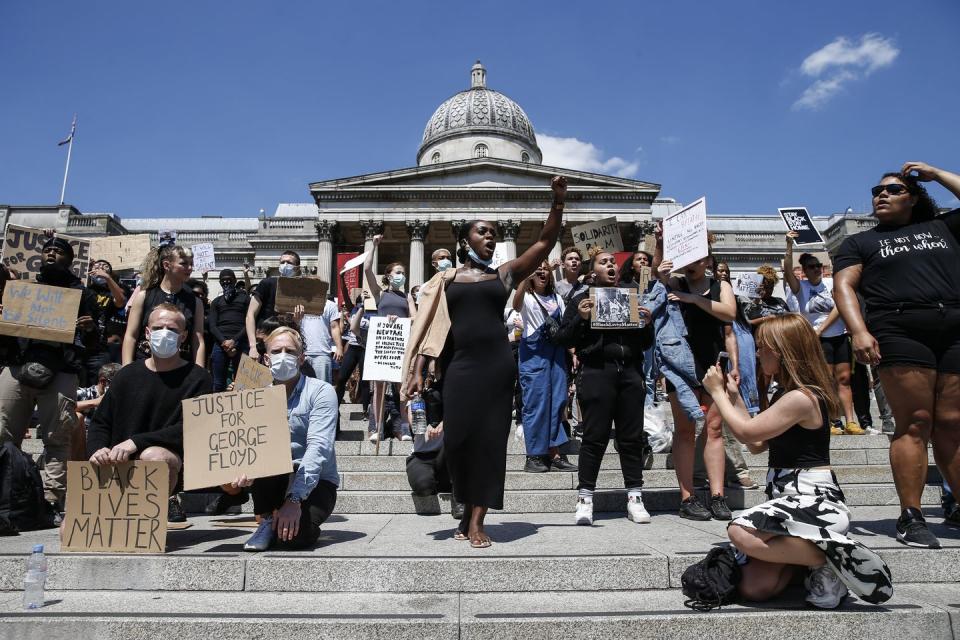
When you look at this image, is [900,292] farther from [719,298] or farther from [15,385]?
[15,385]

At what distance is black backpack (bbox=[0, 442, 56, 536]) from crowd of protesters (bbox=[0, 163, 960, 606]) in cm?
57

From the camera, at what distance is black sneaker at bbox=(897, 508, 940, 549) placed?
3.51 meters

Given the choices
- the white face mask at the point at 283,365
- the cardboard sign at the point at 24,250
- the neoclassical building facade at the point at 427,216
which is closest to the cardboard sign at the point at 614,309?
the white face mask at the point at 283,365

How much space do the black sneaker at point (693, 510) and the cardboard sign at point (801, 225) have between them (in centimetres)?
524

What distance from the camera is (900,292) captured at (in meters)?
3.96

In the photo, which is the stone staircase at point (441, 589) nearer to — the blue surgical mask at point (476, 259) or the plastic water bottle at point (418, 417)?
the plastic water bottle at point (418, 417)

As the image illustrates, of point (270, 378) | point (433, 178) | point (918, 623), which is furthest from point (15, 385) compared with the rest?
point (433, 178)

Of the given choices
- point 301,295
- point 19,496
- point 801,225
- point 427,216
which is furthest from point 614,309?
point 427,216

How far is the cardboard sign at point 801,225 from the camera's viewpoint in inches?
341

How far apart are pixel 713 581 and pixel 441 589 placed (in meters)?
1.29

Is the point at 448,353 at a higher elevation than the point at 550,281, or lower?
lower

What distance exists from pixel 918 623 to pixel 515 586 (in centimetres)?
174

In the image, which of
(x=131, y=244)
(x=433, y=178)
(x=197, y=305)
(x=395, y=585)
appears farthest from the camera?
(x=433, y=178)

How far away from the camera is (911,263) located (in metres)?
3.98
